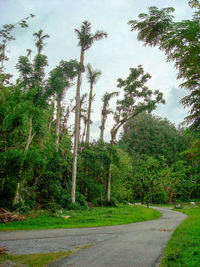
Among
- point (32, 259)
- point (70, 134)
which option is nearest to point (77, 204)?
point (70, 134)

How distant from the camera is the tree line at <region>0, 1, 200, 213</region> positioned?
9.91 metres

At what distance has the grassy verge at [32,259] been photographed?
5.13 meters

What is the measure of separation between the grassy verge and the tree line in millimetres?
6081

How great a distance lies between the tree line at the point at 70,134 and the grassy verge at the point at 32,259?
6.08m

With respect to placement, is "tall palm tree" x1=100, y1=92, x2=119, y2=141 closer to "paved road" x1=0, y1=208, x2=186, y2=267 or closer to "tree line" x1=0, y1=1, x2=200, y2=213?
"tree line" x1=0, y1=1, x2=200, y2=213

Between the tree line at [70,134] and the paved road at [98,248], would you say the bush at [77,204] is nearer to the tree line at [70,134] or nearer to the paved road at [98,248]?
the tree line at [70,134]

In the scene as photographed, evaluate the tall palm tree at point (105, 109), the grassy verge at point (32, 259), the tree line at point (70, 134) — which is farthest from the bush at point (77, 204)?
the grassy verge at point (32, 259)

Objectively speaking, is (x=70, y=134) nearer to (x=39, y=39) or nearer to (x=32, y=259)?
(x=39, y=39)

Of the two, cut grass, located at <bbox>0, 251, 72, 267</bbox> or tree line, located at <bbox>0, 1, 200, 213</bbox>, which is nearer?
cut grass, located at <bbox>0, 251, 72, 267</bbox>

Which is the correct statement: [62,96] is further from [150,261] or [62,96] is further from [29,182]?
[150,261]

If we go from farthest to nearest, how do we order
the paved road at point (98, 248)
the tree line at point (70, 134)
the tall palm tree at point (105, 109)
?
the tall palm tree at point (105, 109)
the tree line at point (70, 134)
the paved road at point (98, 248)

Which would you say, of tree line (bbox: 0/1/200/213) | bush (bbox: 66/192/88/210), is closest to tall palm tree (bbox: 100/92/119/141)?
tree line (bbox: 0/1/200/213)

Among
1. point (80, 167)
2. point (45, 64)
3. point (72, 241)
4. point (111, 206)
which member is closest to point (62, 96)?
point (45, 64)

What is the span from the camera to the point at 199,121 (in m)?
10.4
